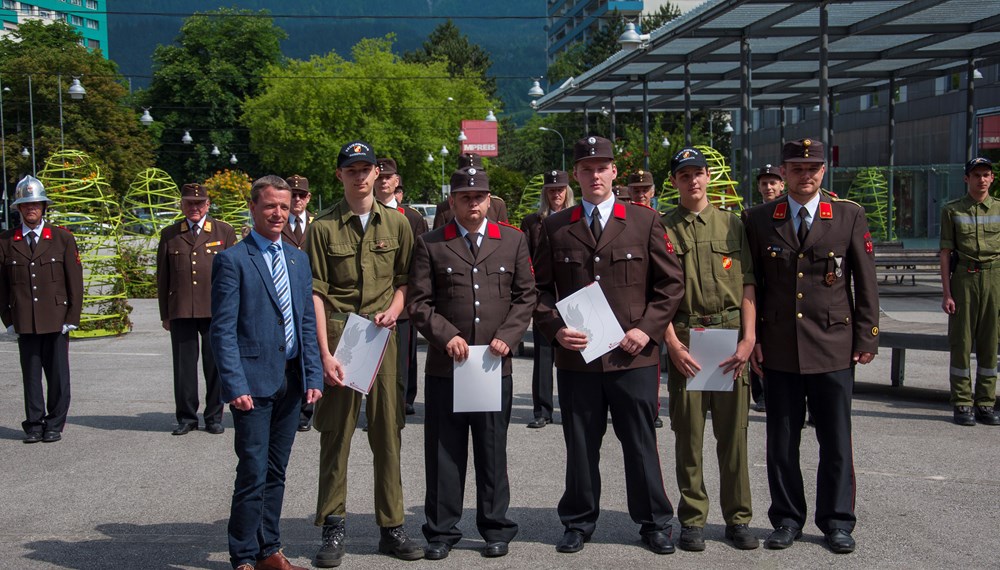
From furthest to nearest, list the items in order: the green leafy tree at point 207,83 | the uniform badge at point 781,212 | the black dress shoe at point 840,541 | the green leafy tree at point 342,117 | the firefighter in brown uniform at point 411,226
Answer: the green leafy tree at point 207,83 → the green leafy tree at point 342,117 → the firefighter in brown uniform at point 411,226 → the uniform badge at point 781,212 → the black dress shoe at point 840,541

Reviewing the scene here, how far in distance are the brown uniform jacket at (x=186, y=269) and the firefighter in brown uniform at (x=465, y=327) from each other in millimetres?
4060

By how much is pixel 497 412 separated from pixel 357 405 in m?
0.81

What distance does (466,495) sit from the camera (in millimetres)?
7223

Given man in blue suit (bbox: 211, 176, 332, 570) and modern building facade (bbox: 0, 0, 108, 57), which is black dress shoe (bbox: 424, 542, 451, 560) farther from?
modern building facade (bbox: 0, 0, 108, 57)

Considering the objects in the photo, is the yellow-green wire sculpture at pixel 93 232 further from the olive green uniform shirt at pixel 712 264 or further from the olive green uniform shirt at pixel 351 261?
the olive green uniform shirt at pixel 712 264

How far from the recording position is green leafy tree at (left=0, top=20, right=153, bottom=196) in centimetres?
6500

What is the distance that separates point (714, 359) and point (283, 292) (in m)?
2.47

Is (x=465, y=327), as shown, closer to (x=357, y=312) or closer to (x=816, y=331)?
(x=357, y=312)

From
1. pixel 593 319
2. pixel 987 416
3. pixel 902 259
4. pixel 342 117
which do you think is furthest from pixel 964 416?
pixel 342 117

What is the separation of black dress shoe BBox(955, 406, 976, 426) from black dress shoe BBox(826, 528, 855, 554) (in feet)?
13.0

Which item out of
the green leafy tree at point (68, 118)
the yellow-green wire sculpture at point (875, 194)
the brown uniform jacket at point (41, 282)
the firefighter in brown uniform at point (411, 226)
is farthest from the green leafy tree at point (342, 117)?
the brown uniform jacket at point (41, 282)

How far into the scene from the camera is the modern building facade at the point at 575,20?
115688 millimetres

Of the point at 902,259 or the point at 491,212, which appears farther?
the point at 902,259

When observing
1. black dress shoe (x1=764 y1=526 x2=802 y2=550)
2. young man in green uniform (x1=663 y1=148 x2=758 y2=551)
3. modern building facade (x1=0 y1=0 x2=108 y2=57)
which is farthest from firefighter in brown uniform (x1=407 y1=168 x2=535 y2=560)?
modern building facade (x1=0 y1=0 x2=108 y2=57)
